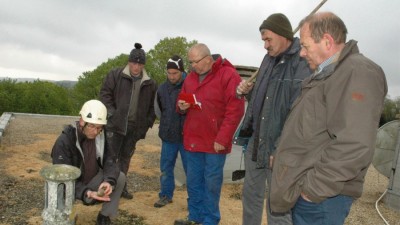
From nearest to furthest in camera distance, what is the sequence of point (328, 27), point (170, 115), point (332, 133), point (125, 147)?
point (332, 133), point (328, 27), point (170, 115), point (125, 147)

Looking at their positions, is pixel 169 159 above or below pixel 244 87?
below

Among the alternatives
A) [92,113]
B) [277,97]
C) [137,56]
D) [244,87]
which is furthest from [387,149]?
[92,113]

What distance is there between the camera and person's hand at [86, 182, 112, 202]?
3438mm

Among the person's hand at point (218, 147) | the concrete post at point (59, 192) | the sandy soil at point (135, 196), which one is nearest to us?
the concrete post at point (59, 192)

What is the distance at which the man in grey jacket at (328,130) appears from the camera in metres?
1.77

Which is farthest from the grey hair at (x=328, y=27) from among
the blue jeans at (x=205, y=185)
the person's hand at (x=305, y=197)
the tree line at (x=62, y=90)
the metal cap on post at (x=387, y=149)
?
the tree line at (x=62, y=90)

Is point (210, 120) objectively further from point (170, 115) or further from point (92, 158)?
point (92, 158)

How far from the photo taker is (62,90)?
1553 inches

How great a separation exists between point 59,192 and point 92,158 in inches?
31.0

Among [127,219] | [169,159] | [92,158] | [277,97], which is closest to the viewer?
[277,97]

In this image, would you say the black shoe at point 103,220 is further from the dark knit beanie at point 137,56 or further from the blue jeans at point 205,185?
the dark knit beanie at point 137,56

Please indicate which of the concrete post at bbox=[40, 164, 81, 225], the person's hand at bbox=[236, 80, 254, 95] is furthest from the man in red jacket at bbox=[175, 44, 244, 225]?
the concrete post at bbox=[40, 164, 81, 225]

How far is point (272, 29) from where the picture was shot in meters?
3.07

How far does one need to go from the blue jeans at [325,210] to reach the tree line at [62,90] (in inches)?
1130
